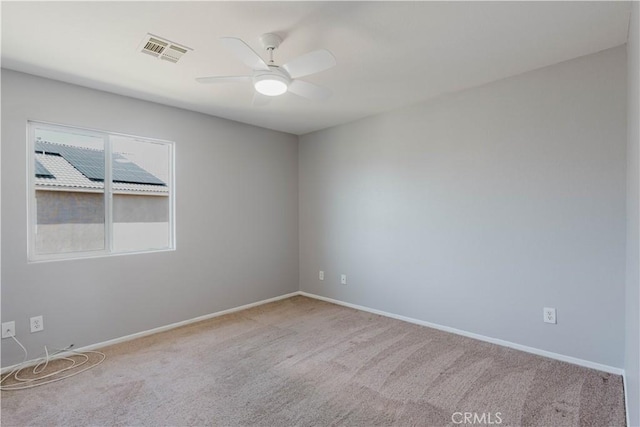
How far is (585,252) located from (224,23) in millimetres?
3088

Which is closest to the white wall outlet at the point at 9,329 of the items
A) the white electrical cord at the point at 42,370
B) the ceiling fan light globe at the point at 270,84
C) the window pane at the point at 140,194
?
the white electrical cord at the point at 42,370

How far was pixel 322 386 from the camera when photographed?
7.60 feet

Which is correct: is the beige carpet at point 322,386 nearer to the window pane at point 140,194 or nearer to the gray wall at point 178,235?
the gray wall at point 178,235

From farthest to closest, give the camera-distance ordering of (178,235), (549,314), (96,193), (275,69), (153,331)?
1. (178,235)
2. (153,331)
3. (96,193)
4. (549,314)
5. (275,69)

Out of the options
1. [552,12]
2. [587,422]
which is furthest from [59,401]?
[552,12]

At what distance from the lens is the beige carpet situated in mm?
1976

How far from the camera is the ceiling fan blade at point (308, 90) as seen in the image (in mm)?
2271

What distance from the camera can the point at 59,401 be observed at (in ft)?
7.07

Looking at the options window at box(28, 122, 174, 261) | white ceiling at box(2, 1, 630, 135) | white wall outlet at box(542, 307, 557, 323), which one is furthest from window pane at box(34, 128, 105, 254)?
white wall outlet at box(542, 307, 557, 323)

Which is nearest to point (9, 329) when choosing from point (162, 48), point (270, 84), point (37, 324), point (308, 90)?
point (37, 324)

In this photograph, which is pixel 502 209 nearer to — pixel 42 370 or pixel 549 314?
pixel 549 314

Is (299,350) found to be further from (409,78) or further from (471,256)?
(409,78)

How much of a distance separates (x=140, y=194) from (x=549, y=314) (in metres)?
3.99

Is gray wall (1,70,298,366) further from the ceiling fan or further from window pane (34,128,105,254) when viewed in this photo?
the ceiling fan
